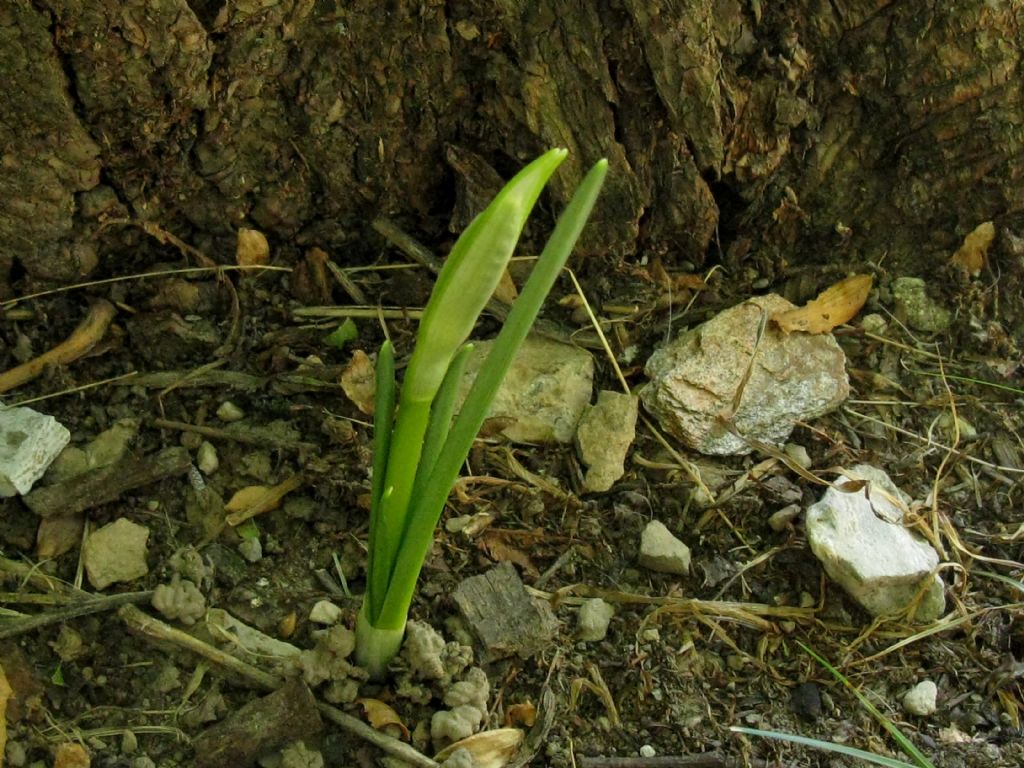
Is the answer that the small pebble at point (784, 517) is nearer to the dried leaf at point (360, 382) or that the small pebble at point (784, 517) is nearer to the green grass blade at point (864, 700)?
the green grass blade at point (864, 700)

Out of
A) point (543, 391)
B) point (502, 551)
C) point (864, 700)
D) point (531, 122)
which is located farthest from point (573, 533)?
point (531, 122)

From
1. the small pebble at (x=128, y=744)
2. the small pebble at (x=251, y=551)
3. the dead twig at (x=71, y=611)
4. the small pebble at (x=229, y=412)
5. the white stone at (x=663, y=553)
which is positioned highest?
the small pebble at (x=229, y=412)

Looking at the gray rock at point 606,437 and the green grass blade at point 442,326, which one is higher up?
the green grass blade at point 442,326

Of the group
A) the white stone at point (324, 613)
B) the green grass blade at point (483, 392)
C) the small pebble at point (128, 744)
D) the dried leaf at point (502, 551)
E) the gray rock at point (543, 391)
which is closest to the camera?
the green grass blade at point (483, 392)

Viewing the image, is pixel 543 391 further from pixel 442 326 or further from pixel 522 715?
pixel 442 326

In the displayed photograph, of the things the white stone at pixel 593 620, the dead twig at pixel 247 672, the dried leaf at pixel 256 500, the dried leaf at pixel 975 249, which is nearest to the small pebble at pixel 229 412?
the dried leaf at pixel 256 500

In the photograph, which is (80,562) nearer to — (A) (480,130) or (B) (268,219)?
(B) (268,219)
